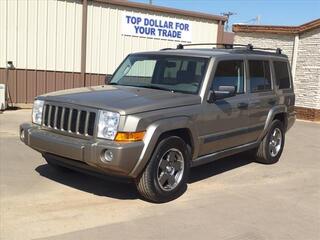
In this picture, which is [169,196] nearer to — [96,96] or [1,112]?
[96,96]

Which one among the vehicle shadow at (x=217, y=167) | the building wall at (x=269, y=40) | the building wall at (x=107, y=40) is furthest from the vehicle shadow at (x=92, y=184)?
the building wall at (x=269, y=40)

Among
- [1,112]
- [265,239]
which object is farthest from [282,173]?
[1,112]

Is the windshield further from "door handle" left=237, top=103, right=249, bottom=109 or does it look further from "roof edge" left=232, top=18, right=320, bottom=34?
"roof edge" left=232, top=18, right=320, bottom=34

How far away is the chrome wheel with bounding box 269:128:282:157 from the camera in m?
8.61

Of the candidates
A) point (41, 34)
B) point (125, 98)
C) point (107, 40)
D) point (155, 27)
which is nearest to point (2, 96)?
point (41, 34)

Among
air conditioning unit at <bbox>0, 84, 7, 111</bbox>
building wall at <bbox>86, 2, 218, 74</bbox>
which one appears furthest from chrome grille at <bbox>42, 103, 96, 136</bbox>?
building wall at <bbox>86, 2, 218, 74</bbox>

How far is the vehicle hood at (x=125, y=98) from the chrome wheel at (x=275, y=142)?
2773 mm

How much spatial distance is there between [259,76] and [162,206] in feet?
10.5

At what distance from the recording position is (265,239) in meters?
4.91

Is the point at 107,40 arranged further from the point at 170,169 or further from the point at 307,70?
the point at 170,169

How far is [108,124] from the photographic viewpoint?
17.8 feet

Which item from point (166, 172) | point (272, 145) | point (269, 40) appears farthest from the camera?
point (269, 40)

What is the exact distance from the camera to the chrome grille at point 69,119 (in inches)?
219

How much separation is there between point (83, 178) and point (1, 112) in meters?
7.18
